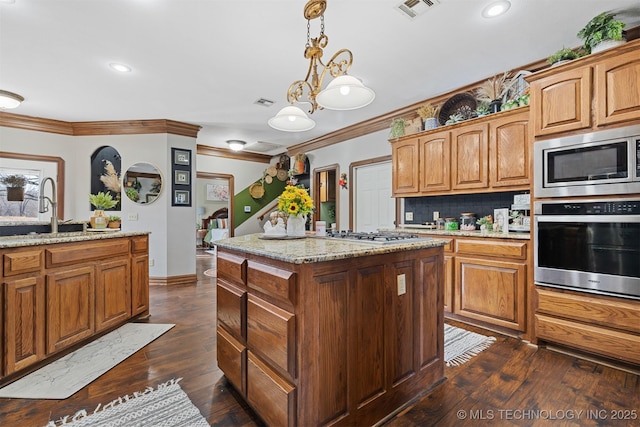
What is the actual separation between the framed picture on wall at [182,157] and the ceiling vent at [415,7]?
395cm

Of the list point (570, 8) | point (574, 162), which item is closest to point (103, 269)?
point (574, 162)

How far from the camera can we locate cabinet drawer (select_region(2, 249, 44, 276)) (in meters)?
1.97

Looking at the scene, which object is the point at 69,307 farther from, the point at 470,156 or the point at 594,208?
the point at 594,208

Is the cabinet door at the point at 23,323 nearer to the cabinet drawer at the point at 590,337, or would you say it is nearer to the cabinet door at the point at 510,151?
the cabinet drawer at the point at 590,337

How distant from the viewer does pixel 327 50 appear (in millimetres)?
2766

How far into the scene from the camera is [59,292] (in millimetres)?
2301

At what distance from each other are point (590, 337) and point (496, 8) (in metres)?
2.50

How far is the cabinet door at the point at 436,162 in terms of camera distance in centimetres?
345

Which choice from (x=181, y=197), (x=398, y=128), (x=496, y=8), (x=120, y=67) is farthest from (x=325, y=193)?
(x=496, y=8)

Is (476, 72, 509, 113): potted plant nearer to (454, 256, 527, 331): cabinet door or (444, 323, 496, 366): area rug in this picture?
(454, 256, 527, 331): cabinet door

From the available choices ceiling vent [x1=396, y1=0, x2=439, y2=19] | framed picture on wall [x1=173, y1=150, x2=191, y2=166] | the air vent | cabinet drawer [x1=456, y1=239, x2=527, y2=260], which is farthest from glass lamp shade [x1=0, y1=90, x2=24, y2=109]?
cabinet drawer [x1=456, y1=239, x2=527, y2=260]

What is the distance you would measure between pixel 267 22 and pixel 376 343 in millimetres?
2399

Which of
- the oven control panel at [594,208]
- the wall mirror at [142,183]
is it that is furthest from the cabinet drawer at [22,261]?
the oven control panel at [594,208]

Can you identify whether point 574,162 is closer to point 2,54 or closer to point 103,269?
point 103,269
